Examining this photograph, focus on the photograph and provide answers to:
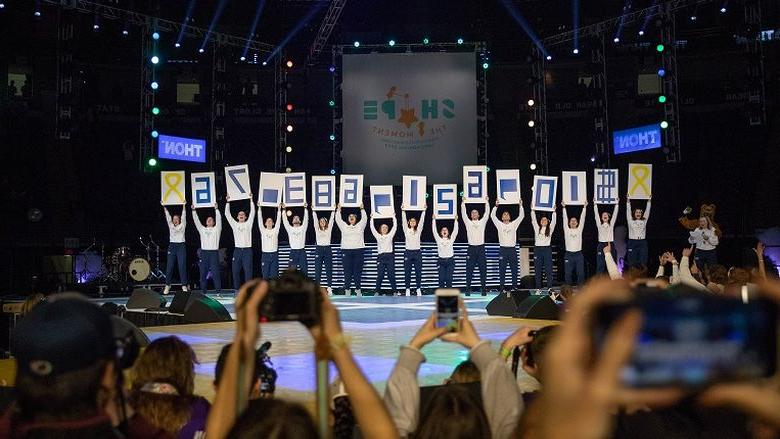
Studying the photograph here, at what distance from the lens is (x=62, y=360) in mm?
1645

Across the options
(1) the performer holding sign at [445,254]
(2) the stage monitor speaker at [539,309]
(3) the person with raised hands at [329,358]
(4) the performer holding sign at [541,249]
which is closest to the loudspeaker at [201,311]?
(2) the stage monitor speaker at [539,309]

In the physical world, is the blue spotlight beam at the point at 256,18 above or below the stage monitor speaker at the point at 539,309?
above

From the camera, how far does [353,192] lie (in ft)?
57.6

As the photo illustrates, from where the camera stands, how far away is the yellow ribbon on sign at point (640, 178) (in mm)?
16516

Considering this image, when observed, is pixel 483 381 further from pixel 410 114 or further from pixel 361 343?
pixel 410 114

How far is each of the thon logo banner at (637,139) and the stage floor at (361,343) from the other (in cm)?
920

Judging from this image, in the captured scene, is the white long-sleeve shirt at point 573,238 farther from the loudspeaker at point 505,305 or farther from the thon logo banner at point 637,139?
the loudspeaker at point 505,305

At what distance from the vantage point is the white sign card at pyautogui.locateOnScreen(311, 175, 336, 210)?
57.0ft

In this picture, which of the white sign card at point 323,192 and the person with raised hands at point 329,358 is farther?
the white sign card at point 323,192

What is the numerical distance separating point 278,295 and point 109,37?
23.2 metres

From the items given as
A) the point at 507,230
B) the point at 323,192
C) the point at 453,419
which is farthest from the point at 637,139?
the point at 453,419

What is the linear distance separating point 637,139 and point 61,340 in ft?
68.2

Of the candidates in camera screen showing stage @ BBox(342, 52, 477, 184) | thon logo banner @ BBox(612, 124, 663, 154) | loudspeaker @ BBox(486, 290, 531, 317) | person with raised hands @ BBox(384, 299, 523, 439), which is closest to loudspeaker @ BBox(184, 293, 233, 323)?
loudspeaker @ BBox(486, 290, 531, 317)

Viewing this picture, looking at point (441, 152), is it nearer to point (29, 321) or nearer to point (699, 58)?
point (699, 58)
